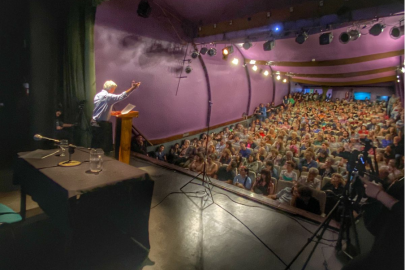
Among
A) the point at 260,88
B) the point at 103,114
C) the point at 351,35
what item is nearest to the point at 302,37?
the point at 351,35

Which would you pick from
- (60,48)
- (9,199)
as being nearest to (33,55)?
(60,48)

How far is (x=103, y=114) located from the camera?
3.40 metres

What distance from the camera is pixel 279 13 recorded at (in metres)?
4.77

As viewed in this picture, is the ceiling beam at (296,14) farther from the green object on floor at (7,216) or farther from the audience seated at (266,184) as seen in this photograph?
the green object on floor at (7,216)

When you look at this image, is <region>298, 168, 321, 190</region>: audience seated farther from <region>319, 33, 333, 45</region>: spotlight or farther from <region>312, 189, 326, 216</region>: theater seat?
<region>319, 33, 333, 45</region>: spotlight

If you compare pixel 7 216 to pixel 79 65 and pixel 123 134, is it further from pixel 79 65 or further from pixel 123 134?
pixel 79 65

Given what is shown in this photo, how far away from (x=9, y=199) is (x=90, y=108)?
6.34 ft

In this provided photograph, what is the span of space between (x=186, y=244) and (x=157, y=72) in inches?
200

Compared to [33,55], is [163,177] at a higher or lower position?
lower

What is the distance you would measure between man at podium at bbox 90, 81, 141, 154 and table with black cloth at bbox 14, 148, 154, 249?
1.50 m

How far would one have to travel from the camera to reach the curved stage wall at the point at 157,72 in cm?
502

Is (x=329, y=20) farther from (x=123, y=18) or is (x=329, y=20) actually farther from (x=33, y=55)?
(x=33, y=55)

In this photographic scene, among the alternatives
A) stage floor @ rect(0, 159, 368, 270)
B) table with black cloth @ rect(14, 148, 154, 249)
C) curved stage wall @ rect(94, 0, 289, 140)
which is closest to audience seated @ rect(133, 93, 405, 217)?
stage floor @ rect(0, 159, 368, 270)

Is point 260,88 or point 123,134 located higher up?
point 260,88
